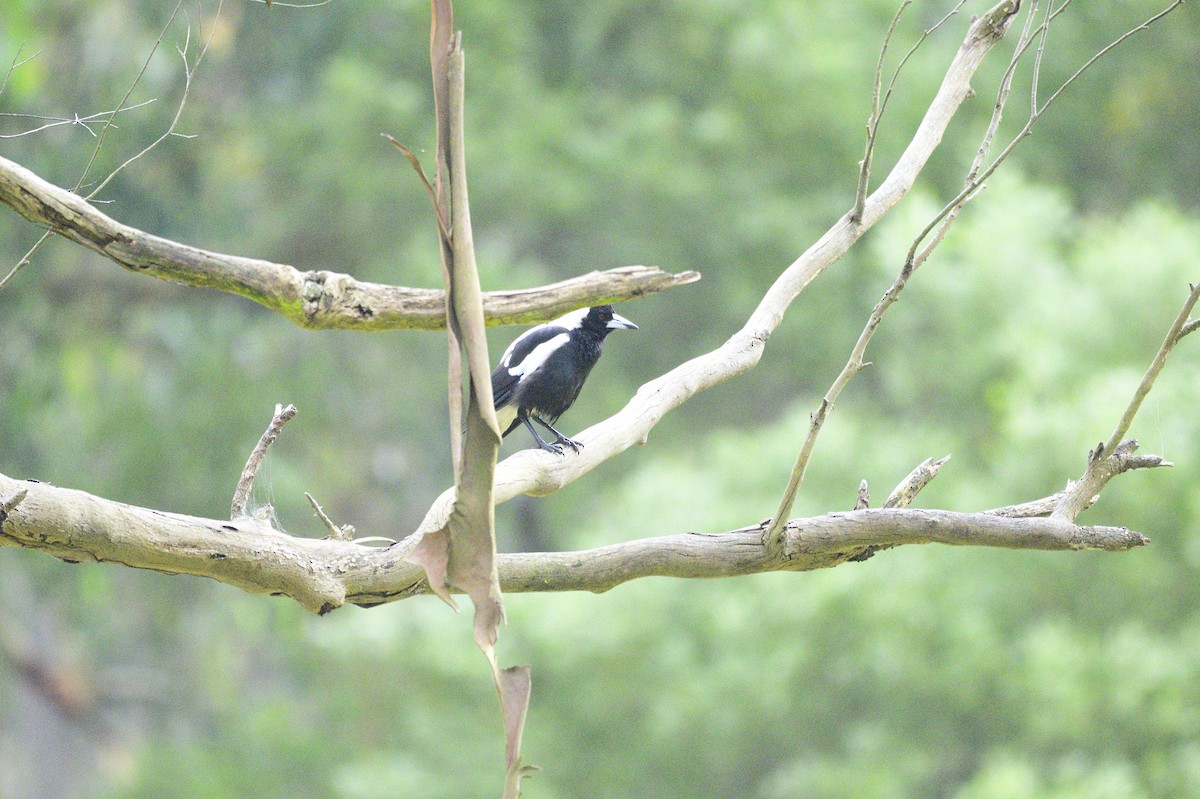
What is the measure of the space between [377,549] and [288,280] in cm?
76

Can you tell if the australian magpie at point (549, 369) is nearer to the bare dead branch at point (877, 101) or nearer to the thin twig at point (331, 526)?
the thin twig at point (331, 526)

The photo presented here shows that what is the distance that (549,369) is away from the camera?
471 centimetres

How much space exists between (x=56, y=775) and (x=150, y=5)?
36.4 ft

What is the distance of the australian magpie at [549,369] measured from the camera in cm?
471

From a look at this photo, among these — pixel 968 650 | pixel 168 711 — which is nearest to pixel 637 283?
pixel 968 650

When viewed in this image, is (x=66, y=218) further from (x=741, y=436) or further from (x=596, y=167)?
(x=596, y=167)

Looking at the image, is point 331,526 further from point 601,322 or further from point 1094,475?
point 601,322

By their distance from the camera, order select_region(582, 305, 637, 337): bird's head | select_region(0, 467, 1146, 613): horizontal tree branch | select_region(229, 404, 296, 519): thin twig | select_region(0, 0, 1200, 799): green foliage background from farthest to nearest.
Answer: select_region(0, 0, 1200, 799): green foliage background, select_region(582, 305, 637, 337): bird's head, select_region(229, 404, 296, 519): thin twig, select_region(0, 467, 1146, 613): horizontal tree branch

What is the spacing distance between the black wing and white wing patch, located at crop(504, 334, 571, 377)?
0.02 metres

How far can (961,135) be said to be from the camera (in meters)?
12.8

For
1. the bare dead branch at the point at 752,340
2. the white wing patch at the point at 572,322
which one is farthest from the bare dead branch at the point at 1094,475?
the white wing patch at the point at 572,322

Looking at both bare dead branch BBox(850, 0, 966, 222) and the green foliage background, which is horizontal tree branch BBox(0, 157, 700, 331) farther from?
the green foliage background

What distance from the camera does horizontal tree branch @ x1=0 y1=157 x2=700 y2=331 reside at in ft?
6.03

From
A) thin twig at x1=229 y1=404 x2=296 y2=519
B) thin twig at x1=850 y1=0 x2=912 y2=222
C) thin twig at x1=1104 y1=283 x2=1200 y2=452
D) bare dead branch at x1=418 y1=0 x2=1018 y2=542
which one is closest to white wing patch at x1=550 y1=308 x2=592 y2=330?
bare dead branch at x1=418 y1=0 x2=1018 y2=542
